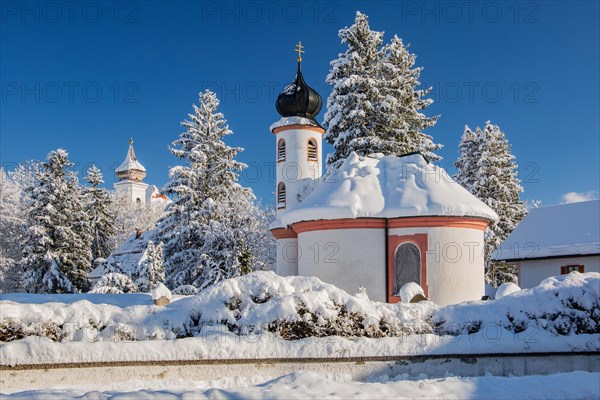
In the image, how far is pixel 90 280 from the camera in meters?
38.8

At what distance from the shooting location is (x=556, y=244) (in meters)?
22.5

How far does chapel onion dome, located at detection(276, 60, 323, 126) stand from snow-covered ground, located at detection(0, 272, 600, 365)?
17196 millimetres

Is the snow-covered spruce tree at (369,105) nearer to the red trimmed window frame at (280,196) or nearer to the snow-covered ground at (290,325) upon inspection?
the red trimmed window frame at (280,196)

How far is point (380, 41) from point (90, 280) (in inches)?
911

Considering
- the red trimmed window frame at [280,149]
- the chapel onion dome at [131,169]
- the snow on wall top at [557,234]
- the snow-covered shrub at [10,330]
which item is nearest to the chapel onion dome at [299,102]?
the red trimmed window frame at [280,149]

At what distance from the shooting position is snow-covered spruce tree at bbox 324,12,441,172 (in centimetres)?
3188

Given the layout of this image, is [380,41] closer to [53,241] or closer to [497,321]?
[53,241]

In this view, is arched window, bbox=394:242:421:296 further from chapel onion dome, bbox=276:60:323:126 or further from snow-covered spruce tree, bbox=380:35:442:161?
snow-covered spruce tree, bbox=380:35:442:161

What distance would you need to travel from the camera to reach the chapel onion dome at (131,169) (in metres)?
94.1

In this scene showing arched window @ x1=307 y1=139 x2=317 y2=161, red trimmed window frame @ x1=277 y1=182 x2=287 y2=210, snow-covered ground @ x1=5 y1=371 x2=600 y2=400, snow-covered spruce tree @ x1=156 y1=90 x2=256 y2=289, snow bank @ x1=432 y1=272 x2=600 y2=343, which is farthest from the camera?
snow-covered spruce tree @ x1=156 y1=90 x2=256 y2=289

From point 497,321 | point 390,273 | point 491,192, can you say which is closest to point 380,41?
point 491,192

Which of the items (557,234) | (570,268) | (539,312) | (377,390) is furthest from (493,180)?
(377,390)

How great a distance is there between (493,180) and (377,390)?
30405mm

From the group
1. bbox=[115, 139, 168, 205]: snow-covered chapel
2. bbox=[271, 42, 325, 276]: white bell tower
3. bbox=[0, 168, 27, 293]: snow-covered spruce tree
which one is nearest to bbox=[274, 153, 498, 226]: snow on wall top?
bbox=[271, 42, 325, 276]: white bell tower
